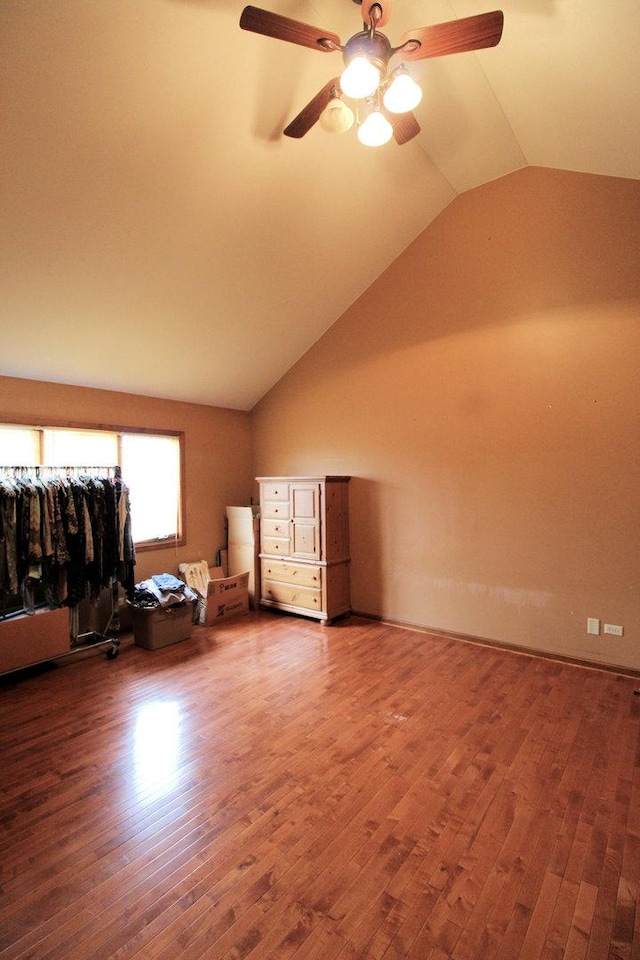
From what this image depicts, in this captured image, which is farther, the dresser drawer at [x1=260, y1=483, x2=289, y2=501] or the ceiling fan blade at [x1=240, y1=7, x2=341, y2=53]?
the dresser drawer at [x1=260, y1=483, x2=289, y2=501]

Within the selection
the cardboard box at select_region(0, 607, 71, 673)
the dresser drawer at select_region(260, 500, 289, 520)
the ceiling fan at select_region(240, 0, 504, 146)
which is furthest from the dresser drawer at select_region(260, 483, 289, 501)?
the ceiling fan at select_region(240, 0, 504, 146)

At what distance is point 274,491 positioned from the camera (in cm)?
482

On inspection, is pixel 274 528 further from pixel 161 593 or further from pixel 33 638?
pixel 33 638

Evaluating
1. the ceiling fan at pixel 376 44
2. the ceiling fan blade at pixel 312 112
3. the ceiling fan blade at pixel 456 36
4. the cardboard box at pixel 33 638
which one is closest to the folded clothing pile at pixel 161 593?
the cardboard box at pixel 33 638

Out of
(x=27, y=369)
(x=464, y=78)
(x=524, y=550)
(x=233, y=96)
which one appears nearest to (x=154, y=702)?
(x=27, y=369)

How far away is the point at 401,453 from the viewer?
4387 mm

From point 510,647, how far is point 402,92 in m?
3.80

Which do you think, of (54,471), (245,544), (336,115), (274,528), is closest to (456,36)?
(336,115)

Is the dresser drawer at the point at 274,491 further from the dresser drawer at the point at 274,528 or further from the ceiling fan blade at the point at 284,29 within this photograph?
the ceiling fan blade at the point at 284,29

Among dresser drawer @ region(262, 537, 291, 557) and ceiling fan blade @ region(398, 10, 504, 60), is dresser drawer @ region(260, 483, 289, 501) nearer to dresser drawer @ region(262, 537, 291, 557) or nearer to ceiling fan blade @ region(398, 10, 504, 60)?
dresser drawer @ region(262, 537, 291, 557)

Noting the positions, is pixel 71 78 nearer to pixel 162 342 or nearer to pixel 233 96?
pixel 233 96

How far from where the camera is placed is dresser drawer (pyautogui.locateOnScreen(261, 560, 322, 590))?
4.52m

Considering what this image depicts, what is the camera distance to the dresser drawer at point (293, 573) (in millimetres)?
4516

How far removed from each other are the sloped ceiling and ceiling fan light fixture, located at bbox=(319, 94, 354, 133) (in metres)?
0.71
